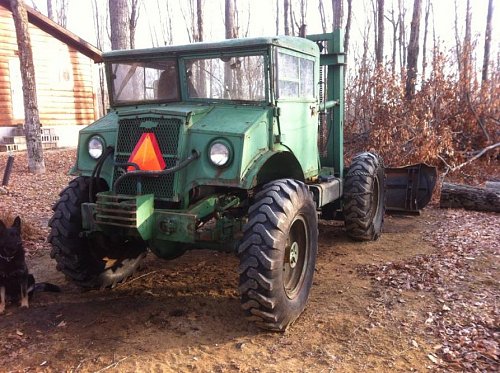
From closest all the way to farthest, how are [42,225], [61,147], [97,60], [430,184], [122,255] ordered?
[122,255], [42,225], [430,184], [61,147], [97,60]

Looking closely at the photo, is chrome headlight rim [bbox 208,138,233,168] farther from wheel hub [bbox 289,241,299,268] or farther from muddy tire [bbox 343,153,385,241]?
muddy tire [bbox 343,153,385,241]

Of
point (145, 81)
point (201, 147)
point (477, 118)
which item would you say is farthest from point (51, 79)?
point (201, 147)

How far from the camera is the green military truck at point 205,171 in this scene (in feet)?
13.0

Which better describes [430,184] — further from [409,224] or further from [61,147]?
[61,147]

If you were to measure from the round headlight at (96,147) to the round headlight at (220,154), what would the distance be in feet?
4.13

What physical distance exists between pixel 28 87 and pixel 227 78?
963cm

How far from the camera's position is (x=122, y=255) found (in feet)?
16.9

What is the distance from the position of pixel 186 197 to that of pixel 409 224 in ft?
16.6

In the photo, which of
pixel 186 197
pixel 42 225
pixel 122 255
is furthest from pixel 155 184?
pixel 42 225

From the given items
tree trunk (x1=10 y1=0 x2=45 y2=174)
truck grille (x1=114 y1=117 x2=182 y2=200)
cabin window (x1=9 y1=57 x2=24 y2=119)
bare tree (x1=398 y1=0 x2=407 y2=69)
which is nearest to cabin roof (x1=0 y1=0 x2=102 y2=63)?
cabin window (x1=9 y1=57 x2=24 y2=119)

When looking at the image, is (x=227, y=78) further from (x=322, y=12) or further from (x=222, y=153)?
(x=322, y=12)

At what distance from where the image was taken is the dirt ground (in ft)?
12.0

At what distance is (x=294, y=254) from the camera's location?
14.7ft

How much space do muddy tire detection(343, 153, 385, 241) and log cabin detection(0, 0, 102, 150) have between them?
1371cm
